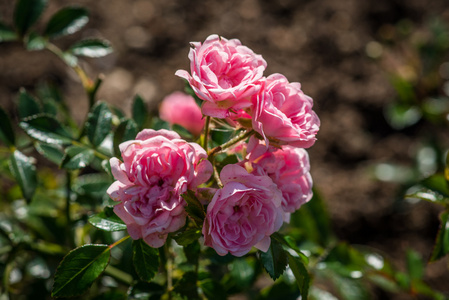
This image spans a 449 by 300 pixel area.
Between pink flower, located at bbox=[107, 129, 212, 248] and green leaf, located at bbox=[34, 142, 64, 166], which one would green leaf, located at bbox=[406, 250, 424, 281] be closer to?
pink flower, located at bbox=[107, 129, 212, 248]

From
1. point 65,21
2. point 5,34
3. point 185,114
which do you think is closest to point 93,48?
point 65,21

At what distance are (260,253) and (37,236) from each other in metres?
0.79

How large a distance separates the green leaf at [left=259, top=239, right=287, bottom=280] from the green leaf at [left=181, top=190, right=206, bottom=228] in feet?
0.42

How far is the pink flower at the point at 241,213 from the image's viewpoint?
648 millimetres

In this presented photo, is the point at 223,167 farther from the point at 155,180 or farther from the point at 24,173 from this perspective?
the point at 24,173

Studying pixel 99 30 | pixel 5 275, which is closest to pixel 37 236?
pixel 5 275

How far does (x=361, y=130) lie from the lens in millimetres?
2082

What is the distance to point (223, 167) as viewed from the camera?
0.68 metres

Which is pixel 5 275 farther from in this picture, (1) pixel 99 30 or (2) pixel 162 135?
(1) pixel 99 30

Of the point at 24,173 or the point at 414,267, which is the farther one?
the point at 414,267

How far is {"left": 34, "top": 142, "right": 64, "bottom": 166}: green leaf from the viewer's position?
38.7 inches

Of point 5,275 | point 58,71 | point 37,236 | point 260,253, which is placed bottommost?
point 58,71

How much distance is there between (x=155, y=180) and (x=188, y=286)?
30 cm

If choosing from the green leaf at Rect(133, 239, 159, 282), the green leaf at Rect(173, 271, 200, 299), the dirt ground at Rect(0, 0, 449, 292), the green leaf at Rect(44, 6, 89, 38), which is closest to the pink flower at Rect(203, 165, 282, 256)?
the green leaf at Rect(133, 239, 159, 282)
